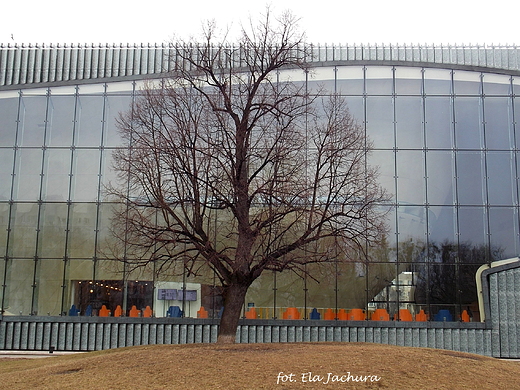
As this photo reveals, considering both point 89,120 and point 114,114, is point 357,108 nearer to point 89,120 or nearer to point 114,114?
point 114,114

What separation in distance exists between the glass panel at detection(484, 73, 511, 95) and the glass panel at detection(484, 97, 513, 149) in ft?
1.05

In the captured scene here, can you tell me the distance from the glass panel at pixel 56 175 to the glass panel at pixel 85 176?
36 cm

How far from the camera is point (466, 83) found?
2855cm

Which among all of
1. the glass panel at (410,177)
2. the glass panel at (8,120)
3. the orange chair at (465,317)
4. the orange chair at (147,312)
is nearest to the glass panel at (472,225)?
the glass panel at (410,177)

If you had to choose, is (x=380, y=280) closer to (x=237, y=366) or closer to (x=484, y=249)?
(x=484, y=249)

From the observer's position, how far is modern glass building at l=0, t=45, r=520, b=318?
26.9 m

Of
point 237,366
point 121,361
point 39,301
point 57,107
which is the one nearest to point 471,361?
point 237,366

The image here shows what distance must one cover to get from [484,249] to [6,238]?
20.0 meters

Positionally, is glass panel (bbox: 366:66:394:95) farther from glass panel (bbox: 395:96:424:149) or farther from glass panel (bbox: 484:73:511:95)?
glass panel (bbox: 484:73:511:95)

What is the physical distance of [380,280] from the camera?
87.8 ft

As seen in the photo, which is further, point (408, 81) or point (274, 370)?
point (408, 81)

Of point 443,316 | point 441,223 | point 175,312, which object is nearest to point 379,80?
point 441,223

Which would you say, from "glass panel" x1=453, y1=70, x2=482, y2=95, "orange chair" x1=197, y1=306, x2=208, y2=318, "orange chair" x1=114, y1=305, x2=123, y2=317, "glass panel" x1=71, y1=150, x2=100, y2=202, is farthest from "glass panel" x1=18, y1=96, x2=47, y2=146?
"glass panel" x1=453, y1=70, x2=482, y2=95

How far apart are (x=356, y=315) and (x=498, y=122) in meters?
10.3
